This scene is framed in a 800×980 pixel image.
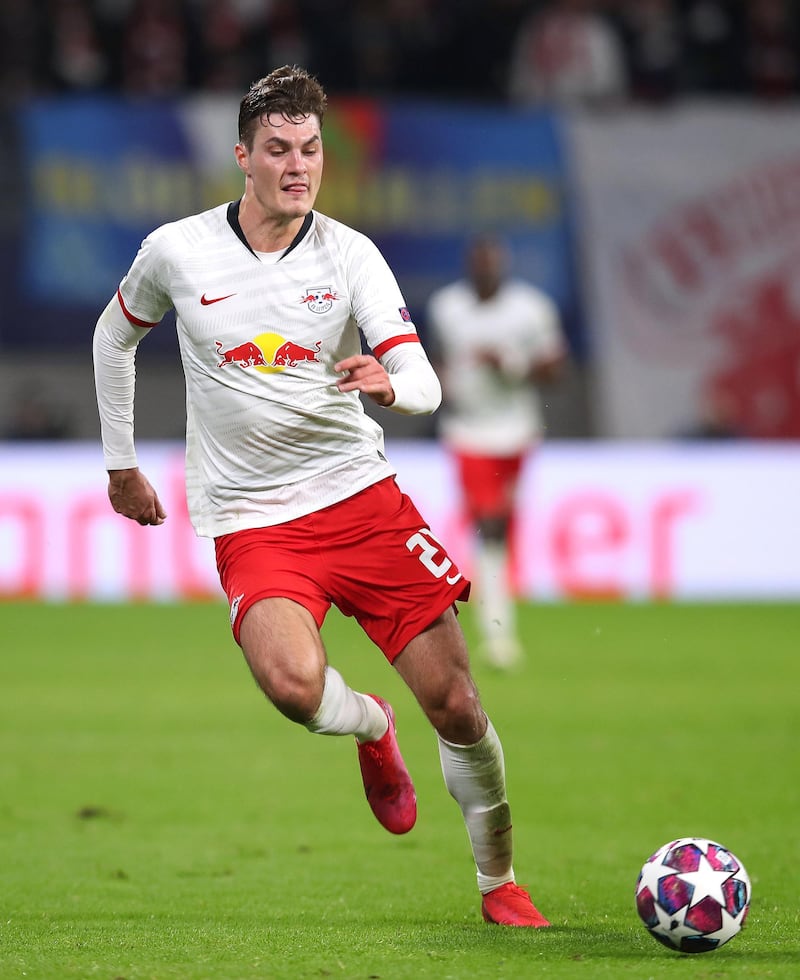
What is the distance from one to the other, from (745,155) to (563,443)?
123 inches

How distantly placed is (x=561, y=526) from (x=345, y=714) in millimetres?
9165

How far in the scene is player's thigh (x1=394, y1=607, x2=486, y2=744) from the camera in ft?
14.9

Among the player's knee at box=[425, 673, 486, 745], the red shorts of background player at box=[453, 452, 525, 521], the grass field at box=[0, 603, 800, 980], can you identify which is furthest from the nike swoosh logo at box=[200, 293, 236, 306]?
the red shorts of background player at box=[453, 452, 525, 521]

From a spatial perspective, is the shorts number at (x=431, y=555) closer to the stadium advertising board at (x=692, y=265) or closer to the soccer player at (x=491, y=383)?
the soccer player at (x=491, y=383)

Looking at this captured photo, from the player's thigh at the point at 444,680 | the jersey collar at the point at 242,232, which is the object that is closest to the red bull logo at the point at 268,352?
the jersey collar at the point at 242,232

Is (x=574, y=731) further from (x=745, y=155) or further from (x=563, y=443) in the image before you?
(x=745, y=155)

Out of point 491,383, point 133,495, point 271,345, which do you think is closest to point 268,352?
point 271,345

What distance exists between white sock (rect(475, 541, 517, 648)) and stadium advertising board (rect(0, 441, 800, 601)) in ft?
8.05

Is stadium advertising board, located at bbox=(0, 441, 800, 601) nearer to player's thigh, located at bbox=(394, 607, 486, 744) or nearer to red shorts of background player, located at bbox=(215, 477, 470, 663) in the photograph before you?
red shorts of background player, located at bbox=(215, 477, 470, 663)

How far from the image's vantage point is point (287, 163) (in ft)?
15.2

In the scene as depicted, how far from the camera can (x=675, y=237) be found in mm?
15805

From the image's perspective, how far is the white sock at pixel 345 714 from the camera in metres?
4.65

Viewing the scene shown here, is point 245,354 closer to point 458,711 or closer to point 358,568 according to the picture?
point 358,568

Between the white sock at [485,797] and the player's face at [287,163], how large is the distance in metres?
1.49
